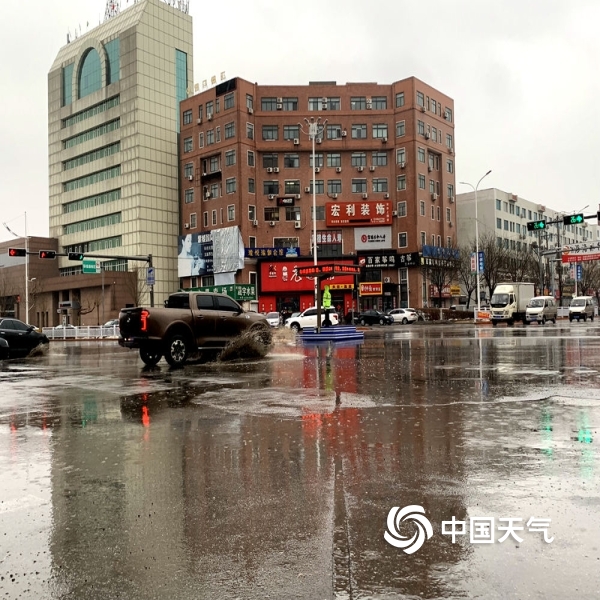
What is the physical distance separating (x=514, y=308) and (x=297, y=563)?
A: 144 ft

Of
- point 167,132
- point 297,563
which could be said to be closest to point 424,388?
point 297,563

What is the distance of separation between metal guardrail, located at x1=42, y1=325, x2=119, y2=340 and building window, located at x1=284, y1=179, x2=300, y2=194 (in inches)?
1139

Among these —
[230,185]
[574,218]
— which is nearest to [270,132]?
[230,185]

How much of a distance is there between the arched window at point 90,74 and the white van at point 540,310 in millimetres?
61545

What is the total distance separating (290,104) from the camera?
211ft

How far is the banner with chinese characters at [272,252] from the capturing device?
61.5 m

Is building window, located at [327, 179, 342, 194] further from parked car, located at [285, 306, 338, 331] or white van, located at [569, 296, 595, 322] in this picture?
white van, located at [569, 296, 595, 322]

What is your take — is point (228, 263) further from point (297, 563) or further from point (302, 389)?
point (297, 563)

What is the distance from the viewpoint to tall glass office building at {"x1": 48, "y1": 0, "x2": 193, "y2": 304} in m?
69.9

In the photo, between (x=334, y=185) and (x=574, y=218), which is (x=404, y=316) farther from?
(x=574, y=218)

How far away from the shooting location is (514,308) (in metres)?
43.7

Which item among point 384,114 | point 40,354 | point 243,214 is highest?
point 384,114

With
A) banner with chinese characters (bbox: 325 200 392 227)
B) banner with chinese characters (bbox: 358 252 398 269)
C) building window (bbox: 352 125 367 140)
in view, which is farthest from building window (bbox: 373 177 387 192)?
banner with chinese characters (bbox: 358 252 398 269)

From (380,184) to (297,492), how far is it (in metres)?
61.7
